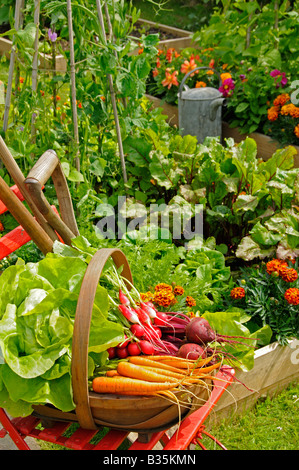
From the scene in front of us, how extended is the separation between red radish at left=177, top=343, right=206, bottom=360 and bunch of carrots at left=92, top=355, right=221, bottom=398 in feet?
0.09

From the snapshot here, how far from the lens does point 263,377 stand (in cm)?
221

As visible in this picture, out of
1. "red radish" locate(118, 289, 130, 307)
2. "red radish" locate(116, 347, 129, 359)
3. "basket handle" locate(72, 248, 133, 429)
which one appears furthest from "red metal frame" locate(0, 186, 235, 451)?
"red radish" locate(118, 289, 130, 307)

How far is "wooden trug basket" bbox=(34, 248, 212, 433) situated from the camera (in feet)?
4.14

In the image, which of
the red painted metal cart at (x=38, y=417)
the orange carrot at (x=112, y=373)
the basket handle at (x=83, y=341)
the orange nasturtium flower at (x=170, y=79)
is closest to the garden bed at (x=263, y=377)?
the red painted metal cart at (x=38, y=417)

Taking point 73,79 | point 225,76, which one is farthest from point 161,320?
point 225,76

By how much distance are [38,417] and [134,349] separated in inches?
13.2

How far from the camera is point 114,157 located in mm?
3057

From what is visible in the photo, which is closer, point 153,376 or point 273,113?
point 153,376

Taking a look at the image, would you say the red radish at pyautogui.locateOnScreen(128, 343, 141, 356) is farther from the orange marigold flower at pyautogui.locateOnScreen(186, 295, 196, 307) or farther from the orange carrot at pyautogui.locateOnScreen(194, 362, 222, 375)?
the orange marigold flower at pyautogui.locateOnScreen(186, 295, 196, 307)

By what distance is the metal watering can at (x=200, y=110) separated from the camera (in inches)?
164

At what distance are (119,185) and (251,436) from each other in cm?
157

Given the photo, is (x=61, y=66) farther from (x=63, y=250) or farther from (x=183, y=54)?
(x=63, y=250)

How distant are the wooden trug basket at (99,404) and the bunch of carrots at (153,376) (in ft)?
0.07

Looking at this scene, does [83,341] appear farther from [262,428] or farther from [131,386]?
[262,428]
